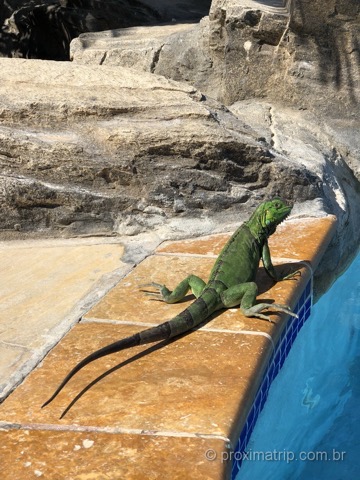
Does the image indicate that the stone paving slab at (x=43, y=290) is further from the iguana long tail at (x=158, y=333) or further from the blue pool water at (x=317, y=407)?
the blue pool water at (x=317, y=407)

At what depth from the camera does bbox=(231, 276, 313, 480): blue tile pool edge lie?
8.74ft

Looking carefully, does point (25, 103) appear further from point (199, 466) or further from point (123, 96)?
point (199, 466)

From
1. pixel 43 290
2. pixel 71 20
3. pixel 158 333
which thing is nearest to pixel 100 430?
pixel 158 333

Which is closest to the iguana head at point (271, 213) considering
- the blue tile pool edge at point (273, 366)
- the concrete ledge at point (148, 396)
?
the concrete ledge at point (148, 396)

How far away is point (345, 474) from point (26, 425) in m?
2.01

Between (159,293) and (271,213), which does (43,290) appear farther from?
(271,213)

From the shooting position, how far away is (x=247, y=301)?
11.0 feet

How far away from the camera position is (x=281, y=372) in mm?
3633

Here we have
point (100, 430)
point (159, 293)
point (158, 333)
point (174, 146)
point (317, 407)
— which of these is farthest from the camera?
point (174, 146)

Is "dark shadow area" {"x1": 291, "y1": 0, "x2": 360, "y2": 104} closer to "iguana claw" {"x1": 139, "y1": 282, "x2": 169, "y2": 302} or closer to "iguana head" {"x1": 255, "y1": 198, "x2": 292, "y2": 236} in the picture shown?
"iguana head" {"x1": 255, "y1": 198, "x2": 292, "y2": 236}

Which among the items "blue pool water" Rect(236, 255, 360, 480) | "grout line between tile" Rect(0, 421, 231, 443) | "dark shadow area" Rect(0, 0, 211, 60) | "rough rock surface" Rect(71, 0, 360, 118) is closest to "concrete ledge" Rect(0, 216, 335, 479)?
"grout line between tile" Rect(0, 421, 231, 443)

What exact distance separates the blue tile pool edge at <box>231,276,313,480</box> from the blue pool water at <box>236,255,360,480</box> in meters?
0.07

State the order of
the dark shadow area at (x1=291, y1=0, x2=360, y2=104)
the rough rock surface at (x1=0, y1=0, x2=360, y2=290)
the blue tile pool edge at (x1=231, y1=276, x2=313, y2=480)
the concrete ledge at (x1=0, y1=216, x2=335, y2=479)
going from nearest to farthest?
the concrete ledge at (x1=0, y1=216, x2=335, y2=479) < the blue tile pool edge at (x1=231, y1=276, x2=313, y2=480) < the rough rock surface at (x1=0, y1=0, x2=360, y2=290) < the dark shadow area at (x1=291, y1=0, x2=360, y2=104)

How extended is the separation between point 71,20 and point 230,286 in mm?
8315
